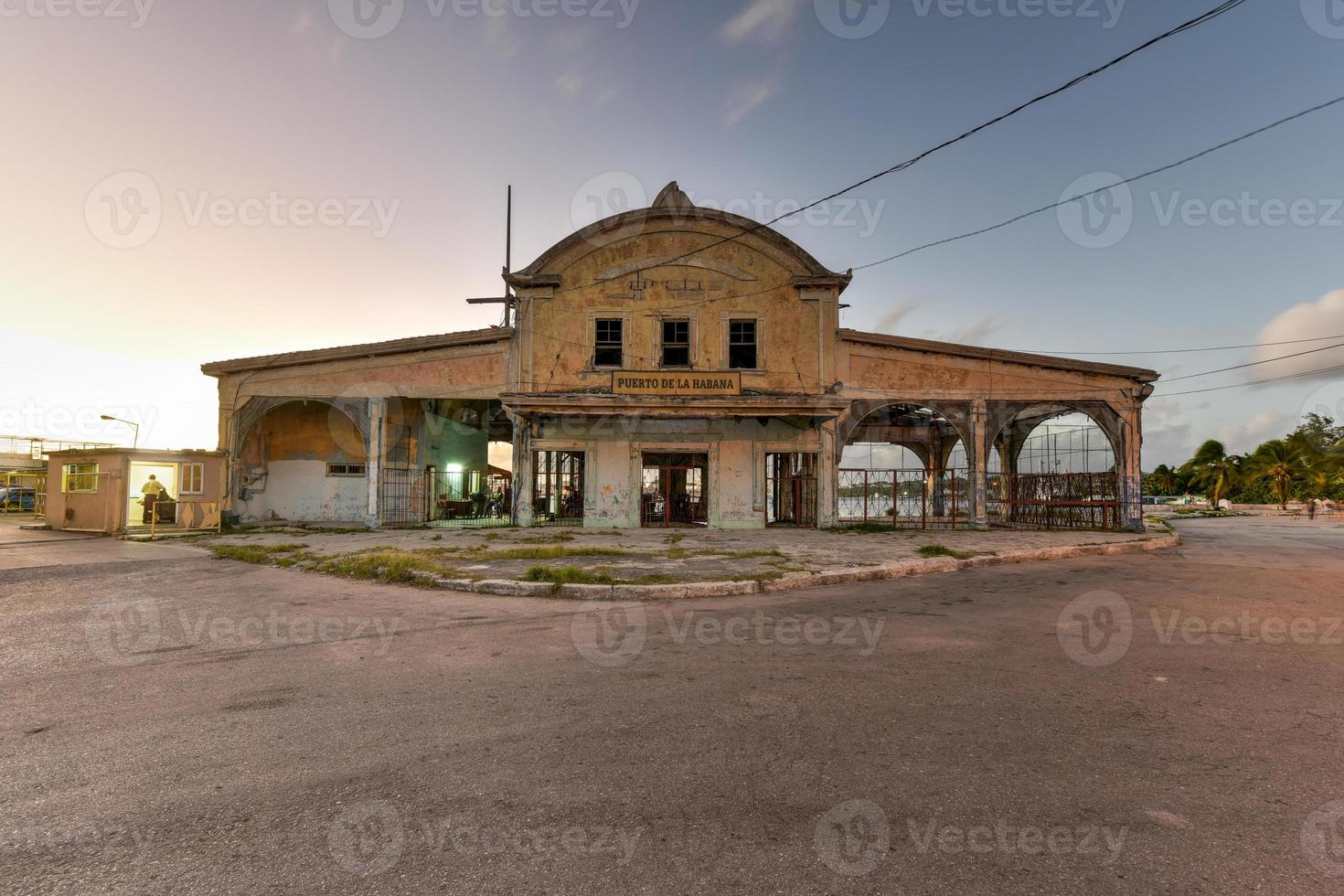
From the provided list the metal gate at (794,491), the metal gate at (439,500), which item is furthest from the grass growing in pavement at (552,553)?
the metal gate at (794,491)

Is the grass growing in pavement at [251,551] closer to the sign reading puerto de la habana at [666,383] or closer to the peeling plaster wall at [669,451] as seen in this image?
the peeling plaster wall at [669,451]

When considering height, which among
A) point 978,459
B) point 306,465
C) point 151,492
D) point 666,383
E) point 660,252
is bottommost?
point 151,492

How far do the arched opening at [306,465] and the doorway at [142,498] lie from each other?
2.06 metres

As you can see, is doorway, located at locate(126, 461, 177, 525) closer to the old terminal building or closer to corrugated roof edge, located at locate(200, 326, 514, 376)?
the old terminal building

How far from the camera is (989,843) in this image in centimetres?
244

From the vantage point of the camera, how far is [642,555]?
11562 mm

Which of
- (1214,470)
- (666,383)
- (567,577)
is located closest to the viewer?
(567,577)

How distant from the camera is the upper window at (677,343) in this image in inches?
766

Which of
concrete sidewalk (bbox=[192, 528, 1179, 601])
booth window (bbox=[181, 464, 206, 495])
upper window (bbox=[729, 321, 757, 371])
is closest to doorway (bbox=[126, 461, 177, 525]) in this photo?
booth window (bbox=[181, 464, 206, 495])

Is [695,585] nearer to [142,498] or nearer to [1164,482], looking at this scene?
[142,498]

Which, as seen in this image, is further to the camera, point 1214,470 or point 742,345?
point 1214,470

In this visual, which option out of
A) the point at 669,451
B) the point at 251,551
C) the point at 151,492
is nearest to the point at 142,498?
the point at 151,492

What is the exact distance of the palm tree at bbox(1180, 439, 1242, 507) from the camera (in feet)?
211

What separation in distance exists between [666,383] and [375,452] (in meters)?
9.00
